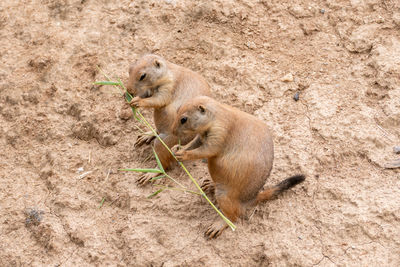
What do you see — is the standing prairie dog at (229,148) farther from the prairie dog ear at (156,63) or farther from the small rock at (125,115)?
the small rock at (125,115)

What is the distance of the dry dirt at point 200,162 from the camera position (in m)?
3.90

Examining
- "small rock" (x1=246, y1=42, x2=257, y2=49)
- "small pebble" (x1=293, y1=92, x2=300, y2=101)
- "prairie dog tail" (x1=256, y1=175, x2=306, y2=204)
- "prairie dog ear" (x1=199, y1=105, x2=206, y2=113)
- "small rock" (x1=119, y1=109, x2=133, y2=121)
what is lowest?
"small rock" (x1=119, y1=109, x2=133, y2=121)

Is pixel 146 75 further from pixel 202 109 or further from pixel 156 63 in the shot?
pixel 202 109

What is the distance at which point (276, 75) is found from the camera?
523 centimetres

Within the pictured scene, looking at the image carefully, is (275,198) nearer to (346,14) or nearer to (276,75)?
(276,75)

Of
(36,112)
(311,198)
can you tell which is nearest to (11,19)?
(36,112)

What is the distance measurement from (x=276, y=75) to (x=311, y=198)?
66.8 inches

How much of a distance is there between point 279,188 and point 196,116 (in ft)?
3.27

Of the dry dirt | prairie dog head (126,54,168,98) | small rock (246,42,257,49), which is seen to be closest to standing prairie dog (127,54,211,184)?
prairie dog head (126,54,168,98)

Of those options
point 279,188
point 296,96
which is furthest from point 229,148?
point 296,96

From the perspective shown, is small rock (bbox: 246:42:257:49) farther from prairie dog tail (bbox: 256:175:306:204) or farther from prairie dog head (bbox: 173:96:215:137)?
prairie dog tail (bbox: 256:175:306:204)

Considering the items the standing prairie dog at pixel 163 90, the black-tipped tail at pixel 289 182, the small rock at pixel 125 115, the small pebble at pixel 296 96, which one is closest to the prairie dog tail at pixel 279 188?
the black-tipped tail at pixel 289 182

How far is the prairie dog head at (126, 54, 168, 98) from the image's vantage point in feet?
14.3

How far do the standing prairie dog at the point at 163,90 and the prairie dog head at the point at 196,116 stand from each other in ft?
1.90
